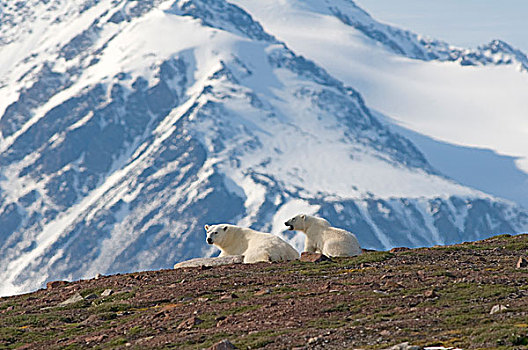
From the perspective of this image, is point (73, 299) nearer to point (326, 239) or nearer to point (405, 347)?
point (326, 239)

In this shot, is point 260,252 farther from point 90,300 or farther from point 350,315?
point 350,315

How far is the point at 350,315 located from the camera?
27.8 m

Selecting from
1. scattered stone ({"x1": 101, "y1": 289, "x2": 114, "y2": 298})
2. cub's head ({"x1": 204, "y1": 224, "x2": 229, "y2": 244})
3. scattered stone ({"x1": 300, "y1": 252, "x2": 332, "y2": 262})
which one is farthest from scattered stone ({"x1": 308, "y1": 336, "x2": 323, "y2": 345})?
cub's head ({"x1": 204, "y1": 224, "x2": 229, "y2": 244})

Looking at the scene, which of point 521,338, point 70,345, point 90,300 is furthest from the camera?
point 90,300

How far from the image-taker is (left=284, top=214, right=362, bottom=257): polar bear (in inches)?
1725

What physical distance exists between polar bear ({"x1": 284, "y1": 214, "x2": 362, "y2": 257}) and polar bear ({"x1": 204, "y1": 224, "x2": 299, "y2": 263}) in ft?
3.80

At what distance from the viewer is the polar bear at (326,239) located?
43.8m

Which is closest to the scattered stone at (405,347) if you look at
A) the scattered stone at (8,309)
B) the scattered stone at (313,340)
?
the scattered stone at (313,340)

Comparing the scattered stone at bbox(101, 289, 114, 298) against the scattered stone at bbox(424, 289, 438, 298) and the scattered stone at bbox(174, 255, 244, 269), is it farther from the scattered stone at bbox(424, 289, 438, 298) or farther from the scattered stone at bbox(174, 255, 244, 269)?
the scattered stone at bbox(424, 289, 438, 298)

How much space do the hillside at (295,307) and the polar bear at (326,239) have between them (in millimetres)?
3481

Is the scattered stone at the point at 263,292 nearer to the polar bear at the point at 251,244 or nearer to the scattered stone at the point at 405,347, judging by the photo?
the polar bear at the point at 251,244

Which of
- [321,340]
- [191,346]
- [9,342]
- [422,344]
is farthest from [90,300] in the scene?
[422,344]

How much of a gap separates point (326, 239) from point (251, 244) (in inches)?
142

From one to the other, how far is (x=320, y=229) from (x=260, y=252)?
411 centimetres
